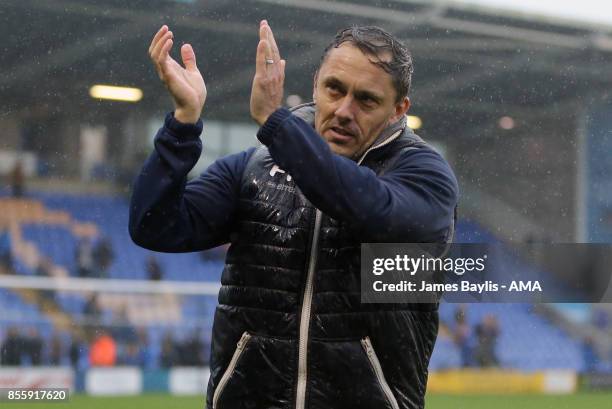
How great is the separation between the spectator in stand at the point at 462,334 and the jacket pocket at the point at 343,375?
5141mm

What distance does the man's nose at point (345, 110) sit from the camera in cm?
167

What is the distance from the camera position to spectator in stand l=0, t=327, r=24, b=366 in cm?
456

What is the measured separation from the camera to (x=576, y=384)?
7.99 metres

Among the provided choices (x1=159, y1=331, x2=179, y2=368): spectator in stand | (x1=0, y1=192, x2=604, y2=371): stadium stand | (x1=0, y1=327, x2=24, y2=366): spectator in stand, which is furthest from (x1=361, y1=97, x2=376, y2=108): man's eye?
(x1=159, y1=331, x2=179, y2=368): spectator in stand

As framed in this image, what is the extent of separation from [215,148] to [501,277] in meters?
2.56

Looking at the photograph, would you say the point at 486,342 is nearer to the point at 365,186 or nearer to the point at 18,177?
the point at 18,177

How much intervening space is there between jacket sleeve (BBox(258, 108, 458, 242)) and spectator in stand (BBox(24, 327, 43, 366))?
346 centimetres

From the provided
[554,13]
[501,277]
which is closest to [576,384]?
[554,13]

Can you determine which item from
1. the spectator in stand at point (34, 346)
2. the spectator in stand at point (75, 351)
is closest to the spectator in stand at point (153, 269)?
the spectator in stand at point (75, 351)

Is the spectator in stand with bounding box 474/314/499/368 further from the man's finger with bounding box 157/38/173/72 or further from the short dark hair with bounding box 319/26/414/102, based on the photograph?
the man's finger with bounding box 157/38/173/72

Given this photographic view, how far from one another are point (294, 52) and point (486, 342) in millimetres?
3392

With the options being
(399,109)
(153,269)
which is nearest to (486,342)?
(153,269)

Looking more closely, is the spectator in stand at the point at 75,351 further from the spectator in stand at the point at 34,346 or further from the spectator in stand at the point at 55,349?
the spectator in stand at the point at 34,346

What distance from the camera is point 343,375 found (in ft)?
5.37
